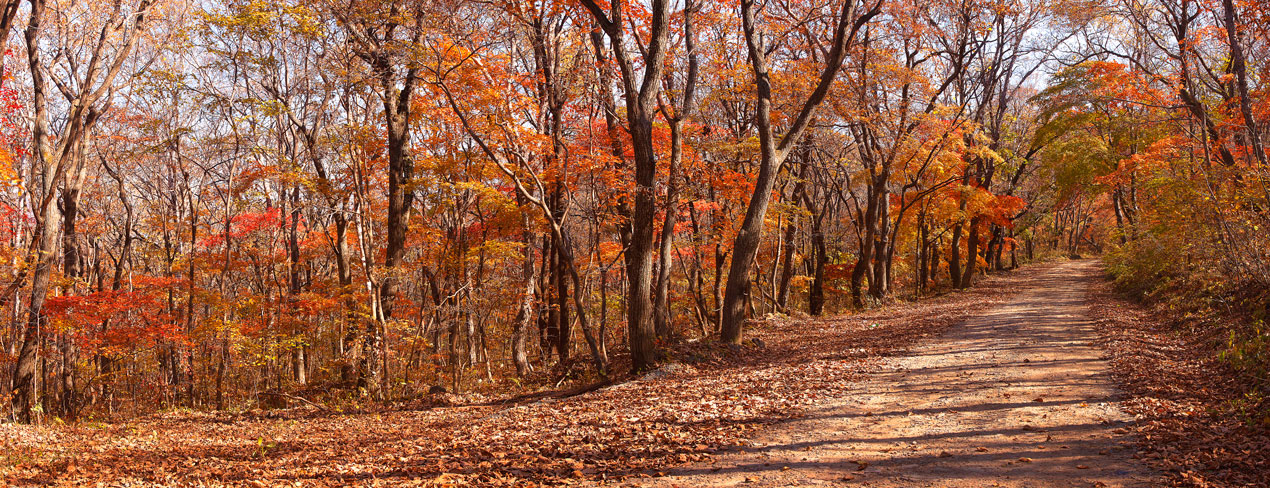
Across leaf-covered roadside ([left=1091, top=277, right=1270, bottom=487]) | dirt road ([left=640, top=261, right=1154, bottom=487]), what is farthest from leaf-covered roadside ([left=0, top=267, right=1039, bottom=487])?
leaf-covered roadside ([left=1091, top=277, right=1270, bottom=487])

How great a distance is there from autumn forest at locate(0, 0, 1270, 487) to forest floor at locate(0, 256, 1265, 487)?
0.12 metres

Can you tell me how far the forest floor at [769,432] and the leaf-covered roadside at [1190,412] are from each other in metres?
0.03

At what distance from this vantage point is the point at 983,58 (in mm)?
20234

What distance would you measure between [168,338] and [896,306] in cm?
1903

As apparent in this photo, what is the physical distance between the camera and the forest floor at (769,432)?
4656 mm

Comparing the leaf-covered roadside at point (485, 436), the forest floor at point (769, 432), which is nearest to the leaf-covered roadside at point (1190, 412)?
the forest floor at point (769, 432)

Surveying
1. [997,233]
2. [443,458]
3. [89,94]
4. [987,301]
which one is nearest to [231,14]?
[89,94]

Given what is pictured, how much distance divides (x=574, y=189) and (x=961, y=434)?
28.9 ft

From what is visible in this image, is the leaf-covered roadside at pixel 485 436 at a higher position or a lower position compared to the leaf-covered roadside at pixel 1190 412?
lower

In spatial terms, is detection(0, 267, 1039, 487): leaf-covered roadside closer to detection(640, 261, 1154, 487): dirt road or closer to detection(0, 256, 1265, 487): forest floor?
detection(0, 256, 1265, 487): forest floor

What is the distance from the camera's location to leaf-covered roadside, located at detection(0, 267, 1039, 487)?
201 inches

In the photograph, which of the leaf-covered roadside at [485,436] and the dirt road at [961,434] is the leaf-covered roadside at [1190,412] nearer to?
the dirt road at [961,434]

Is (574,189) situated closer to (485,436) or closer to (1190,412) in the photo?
(485,436)

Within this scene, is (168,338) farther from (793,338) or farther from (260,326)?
(793,338)
